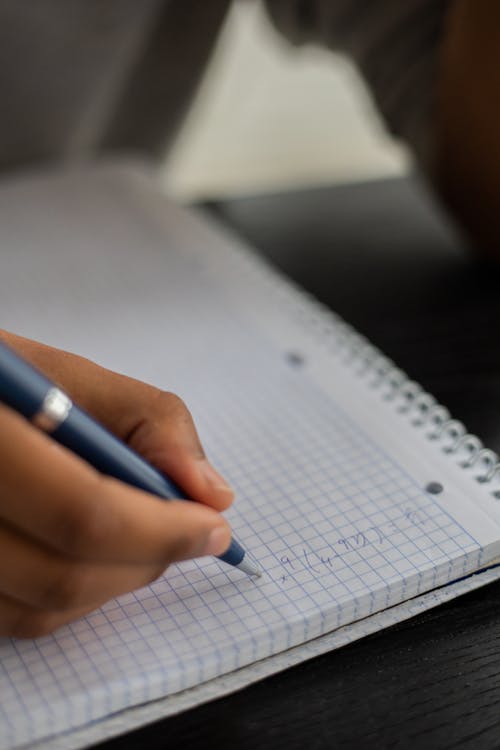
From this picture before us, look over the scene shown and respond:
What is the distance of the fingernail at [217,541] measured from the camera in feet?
1.03

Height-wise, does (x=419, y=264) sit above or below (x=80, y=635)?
above

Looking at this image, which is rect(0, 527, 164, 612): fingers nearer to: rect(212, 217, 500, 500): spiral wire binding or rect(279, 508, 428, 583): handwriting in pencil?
rect(279, 508, 428, 583): handwriting in pencil

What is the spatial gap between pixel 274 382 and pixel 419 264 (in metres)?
0.28

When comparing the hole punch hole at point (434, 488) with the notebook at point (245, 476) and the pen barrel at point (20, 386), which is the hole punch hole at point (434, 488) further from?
the pen barrel at point (20, 386)

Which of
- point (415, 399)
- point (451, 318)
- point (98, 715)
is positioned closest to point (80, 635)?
point (98, 715)

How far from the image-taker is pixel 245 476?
16.7 inches

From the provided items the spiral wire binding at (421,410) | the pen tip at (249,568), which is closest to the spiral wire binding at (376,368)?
the spiral wire binding at (421,410)

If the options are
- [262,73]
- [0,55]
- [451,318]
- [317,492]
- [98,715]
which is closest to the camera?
[98,715]

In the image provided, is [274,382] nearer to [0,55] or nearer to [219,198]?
[219,198]

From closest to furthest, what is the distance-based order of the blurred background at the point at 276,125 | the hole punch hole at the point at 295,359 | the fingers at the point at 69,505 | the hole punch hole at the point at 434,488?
1. the fingers at the point at 69,505
2. the hole punch hole at the point at 434,488
3. the hole punch hole at the point at 295,359
4. the blurred background at the point at 276,125

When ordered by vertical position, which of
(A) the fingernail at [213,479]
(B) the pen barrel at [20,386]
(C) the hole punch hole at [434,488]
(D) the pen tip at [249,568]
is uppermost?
(C) the hole punch hole at [434,488]

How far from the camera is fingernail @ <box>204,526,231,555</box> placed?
315 millimetres

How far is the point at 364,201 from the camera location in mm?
857

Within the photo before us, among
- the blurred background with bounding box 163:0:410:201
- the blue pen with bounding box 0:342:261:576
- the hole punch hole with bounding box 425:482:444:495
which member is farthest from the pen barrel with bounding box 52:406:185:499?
the blurred background with bounding box 163:0:410:201
